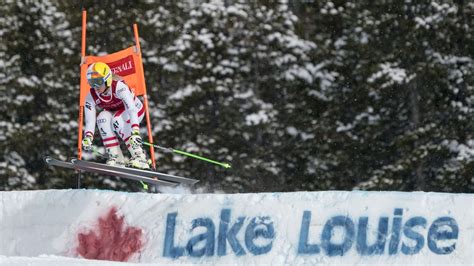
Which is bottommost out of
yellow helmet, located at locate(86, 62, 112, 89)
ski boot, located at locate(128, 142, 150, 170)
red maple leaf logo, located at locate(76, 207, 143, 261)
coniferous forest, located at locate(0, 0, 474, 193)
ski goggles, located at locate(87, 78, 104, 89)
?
red maple leaf logo, located at locate(76, 207, 143, 261)

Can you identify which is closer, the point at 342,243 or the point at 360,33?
the point at 342,243

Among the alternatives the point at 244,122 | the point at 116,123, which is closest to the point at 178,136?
the point at 244,122

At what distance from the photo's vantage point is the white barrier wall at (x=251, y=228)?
9.87 meters

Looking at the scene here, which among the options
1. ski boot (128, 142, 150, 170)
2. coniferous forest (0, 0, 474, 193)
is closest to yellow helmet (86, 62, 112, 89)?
ski boot (128, 142, 150, 170)

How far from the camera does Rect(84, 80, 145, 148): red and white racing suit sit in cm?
1242

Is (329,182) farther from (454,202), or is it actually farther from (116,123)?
(454,202)

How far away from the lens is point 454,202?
9.87 meters

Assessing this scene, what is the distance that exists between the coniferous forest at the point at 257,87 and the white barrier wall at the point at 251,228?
10.5 m

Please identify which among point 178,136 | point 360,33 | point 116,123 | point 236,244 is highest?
point 360,33

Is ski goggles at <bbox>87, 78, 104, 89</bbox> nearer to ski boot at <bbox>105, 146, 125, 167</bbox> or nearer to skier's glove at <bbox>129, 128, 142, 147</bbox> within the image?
skier's glove at <bbox>129, 128, 142, 147</bbox>

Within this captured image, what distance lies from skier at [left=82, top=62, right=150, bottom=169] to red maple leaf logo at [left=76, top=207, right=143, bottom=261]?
1.49 metres

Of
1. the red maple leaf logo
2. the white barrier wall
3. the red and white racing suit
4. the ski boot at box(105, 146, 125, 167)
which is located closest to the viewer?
the white barrier wall

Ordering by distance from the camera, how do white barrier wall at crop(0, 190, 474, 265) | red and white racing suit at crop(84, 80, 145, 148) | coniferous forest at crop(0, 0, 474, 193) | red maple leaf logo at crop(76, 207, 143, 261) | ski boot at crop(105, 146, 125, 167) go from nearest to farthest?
white barrier wall at crop(0, 190, 474, 265) → red maple leaf logo at crop(76, 207, 143, 261) → red and white racing suit at crop(84, 80, 145, 148) → ski boot at crop(105, 146, 125, 167) → coniferous forest at crop(0, 0, 474, 193)

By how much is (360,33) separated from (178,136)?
385 centimetres
